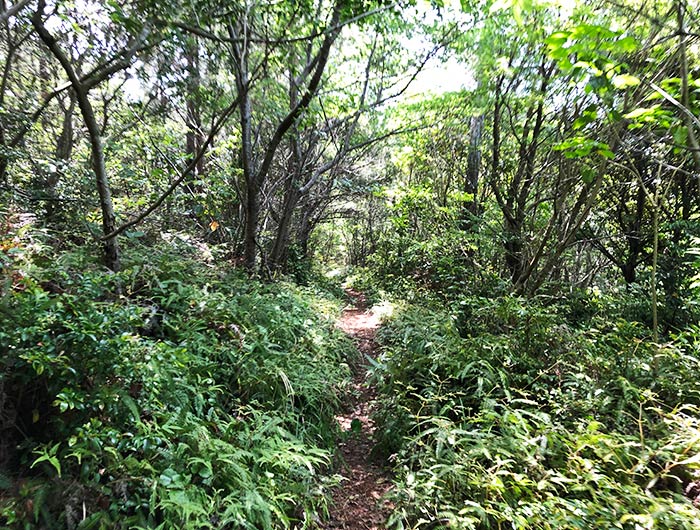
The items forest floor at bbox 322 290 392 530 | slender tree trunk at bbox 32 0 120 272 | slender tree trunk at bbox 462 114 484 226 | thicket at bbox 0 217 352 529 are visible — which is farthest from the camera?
slender tree trunk at bbox 462 114 484 226

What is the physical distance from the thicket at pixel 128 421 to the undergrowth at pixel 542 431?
37.4 inches

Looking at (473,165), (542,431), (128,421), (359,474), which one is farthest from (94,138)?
(473,165)

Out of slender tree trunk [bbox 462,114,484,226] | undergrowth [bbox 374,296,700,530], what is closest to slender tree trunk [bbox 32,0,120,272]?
undergrowth [bbox 374,296,700,530]

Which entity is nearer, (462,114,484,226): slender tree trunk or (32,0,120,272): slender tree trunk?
(32,0,120,272): slender tree trunk

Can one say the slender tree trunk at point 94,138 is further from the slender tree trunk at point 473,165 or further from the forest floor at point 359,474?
the slender tree trunk at point 473,165

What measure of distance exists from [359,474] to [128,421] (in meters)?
2.21

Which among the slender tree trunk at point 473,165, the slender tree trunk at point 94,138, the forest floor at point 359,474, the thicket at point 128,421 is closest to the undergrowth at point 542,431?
the forest floor at point 359,474

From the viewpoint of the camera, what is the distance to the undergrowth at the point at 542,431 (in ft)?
8.38

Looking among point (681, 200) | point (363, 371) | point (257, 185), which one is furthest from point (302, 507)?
point (681, 200)

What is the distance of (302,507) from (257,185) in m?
4.73

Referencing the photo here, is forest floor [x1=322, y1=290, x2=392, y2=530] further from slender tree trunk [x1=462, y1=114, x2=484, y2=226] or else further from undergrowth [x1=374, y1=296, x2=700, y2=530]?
slender tree trunk [x1=462, y1=114, x2=484, y2=226]

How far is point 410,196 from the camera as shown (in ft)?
36.5

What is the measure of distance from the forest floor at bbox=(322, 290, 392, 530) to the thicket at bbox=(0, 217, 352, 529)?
213 millimetres

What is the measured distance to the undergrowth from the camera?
2.55 metres
